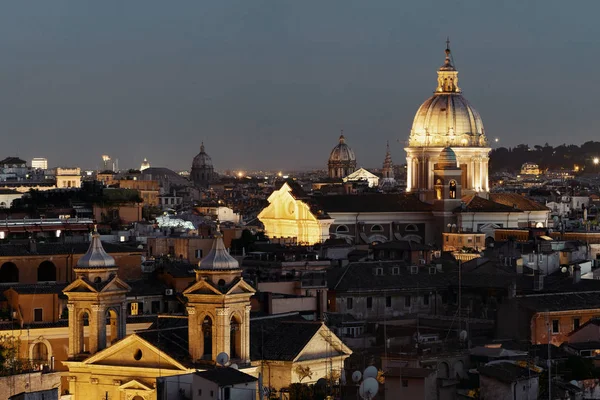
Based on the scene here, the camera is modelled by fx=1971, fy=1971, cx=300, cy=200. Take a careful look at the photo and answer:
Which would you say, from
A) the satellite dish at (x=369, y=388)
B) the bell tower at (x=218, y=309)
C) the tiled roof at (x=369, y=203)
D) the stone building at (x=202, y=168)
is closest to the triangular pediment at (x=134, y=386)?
the bell tower at (x=218, y=309)

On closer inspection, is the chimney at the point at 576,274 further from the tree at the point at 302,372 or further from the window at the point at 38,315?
the tree at the point at 302,372

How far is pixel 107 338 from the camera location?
3130 cm

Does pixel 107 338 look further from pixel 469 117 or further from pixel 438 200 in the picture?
pixel 469 117

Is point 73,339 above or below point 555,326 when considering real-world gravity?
above

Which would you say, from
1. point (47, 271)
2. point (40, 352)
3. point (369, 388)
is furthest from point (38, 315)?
point (369, 388)

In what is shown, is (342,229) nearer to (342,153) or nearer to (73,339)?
(73,339)

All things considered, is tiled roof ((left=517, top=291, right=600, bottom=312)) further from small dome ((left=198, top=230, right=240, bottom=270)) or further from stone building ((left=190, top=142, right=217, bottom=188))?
stone building ((left=190, top=142, right=217, bottom=188))

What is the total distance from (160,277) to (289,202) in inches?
1413

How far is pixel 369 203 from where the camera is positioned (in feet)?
268

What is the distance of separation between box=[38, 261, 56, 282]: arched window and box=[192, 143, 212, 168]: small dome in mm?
147068

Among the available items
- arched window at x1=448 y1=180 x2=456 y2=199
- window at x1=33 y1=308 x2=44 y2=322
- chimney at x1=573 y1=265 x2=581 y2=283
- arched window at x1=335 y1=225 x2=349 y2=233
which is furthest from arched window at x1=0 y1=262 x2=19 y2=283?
arched window at x1=448 y1=180 x2=456 y2=199

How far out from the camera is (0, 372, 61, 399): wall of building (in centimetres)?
2758

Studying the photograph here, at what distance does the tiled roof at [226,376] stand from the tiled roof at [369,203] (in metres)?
52.3

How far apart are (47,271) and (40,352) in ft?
26.8
